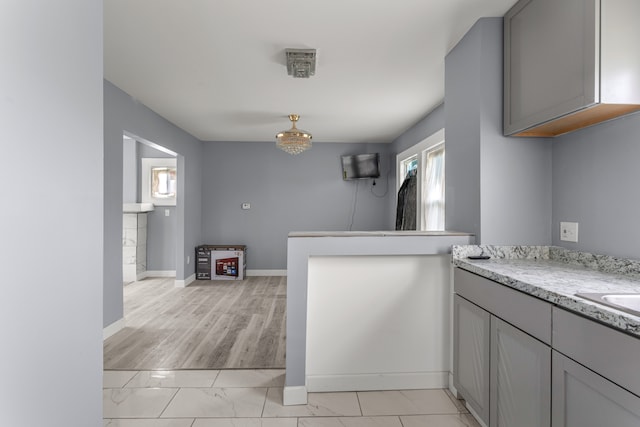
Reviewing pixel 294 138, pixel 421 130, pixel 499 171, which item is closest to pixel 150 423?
pixel 499 171

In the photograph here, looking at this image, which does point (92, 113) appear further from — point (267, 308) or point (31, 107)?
point (267, 308)

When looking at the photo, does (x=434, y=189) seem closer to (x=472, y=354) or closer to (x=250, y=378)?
(x=472, y=354)

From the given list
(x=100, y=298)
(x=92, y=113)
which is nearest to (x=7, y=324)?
(x=100, y=298)

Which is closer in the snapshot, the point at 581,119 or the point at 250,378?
the point at 581,119

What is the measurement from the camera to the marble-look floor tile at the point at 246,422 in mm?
1904

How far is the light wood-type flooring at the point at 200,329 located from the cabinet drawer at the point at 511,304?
5.21 feet

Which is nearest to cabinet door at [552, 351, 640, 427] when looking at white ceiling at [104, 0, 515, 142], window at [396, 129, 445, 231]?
white ceiling at [104, 0, 515, 142]

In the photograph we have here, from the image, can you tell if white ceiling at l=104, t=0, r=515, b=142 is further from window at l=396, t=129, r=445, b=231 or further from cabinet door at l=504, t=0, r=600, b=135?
window at l=396, t=129, r=445, b=231

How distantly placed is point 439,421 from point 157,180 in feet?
17.9

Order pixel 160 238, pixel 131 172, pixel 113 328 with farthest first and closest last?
pixel 160 238, pixel 131 172, pixel 113 328

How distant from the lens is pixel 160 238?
19.1ft

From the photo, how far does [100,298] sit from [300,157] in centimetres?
512

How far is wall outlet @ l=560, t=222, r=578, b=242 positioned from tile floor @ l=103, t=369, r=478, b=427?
119 cm

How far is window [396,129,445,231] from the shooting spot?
399 centimetres
